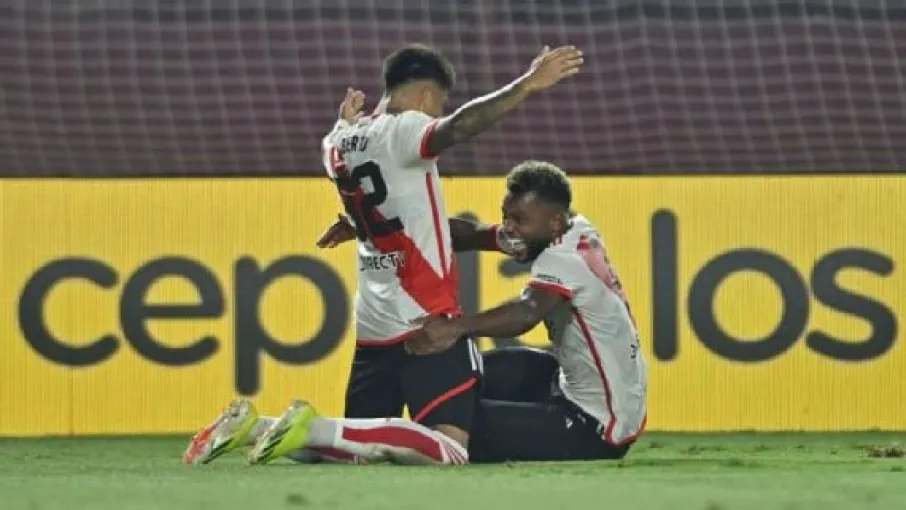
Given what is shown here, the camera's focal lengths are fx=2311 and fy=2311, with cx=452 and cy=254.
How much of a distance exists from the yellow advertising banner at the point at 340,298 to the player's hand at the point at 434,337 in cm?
219

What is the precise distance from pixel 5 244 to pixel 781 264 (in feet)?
9.85

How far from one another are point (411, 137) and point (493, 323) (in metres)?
0.58

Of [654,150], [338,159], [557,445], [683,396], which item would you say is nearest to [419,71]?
[338,159]

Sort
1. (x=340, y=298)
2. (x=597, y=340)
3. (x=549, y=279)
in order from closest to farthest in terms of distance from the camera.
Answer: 1. (x=549, y=279)
2. (x=597, y=340)
3. (x=340, y=298)

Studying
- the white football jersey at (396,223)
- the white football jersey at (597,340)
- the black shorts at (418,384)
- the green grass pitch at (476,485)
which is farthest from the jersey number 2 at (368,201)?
the green grass pitch at (476,485)

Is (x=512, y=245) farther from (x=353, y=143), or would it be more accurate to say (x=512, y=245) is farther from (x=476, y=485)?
(x=476, y=485)

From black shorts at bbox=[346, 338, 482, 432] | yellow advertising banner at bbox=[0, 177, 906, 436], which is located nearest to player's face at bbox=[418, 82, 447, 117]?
black shorts at bbox=[346, 338, 482, 432]

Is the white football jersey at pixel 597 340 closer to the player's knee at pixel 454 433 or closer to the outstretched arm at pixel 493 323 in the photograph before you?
Result: the outstretched arm at pixel 493 323

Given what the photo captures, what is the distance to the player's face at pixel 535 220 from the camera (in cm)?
681

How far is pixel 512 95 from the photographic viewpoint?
6223 millimetres

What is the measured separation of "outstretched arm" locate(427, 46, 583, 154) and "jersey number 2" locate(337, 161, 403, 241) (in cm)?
42

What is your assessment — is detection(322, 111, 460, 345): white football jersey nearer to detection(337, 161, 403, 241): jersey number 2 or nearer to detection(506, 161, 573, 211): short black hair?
detection(337, 161, 403, 241): jersey number 2

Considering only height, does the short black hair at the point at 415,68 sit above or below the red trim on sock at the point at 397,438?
above

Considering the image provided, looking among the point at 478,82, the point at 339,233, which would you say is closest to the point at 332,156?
the point at 339,233
